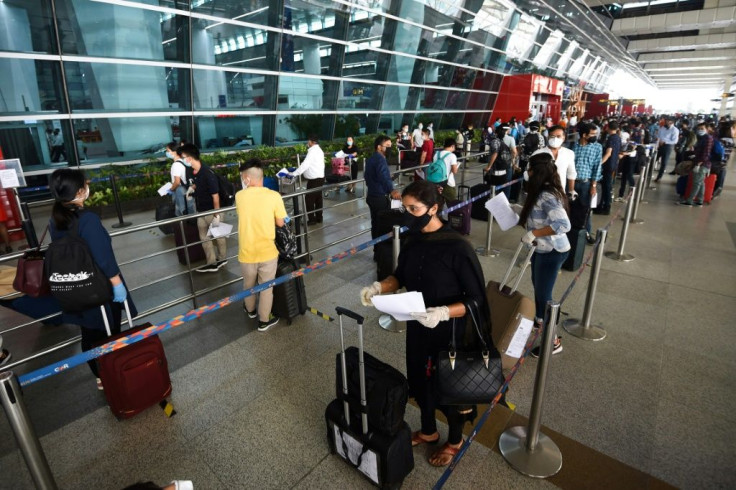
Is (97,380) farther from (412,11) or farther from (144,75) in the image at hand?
(412,11)

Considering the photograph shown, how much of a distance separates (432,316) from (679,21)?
3541 cm

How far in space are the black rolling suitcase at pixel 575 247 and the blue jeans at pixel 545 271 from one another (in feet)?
7.65

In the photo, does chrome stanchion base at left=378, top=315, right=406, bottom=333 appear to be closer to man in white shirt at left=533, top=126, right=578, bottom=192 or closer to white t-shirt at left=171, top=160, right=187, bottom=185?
man in white shirt at left=533, top=126, right=578, bottom=192

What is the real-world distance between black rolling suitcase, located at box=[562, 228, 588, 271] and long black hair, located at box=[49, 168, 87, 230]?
5963mm

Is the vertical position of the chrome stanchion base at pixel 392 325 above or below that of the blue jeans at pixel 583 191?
below

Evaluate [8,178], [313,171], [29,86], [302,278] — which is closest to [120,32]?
[29,86]

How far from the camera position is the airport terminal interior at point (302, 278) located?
9.06 feet

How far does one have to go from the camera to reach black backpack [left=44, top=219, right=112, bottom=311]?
8.96 ft

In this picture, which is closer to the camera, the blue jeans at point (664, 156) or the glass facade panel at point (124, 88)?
the glass facade panel at point (124, 88)

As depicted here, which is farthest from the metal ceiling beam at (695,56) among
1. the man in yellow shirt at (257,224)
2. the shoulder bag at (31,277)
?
the shoulder bag at (31,277)

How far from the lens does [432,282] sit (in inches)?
90.6

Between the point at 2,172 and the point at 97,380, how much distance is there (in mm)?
6472

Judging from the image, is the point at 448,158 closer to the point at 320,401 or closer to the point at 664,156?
the point at 320,401

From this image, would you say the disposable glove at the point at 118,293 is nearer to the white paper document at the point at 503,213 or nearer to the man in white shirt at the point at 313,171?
the white paper document at the point at 503,213
